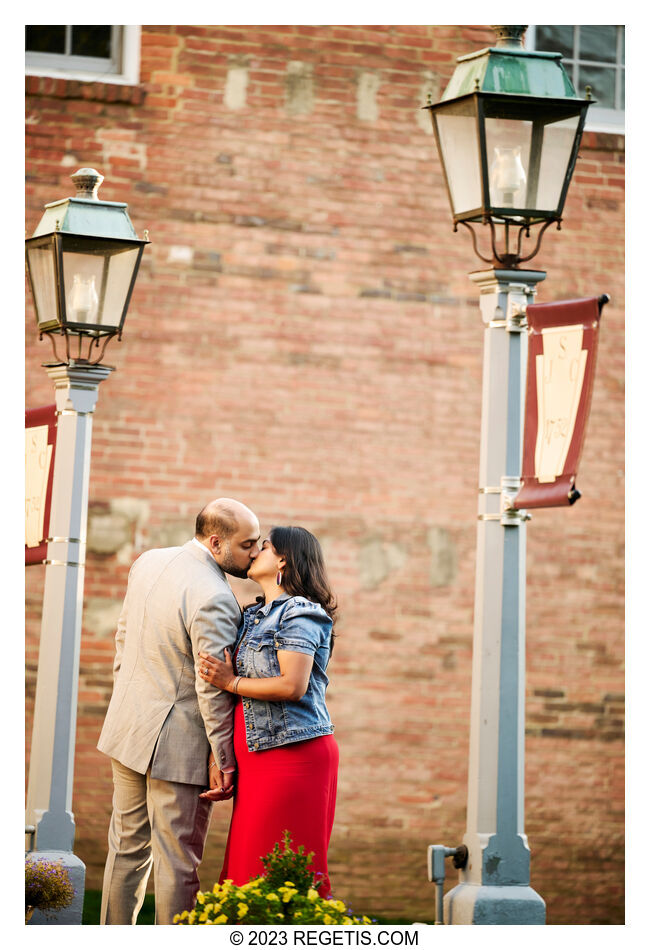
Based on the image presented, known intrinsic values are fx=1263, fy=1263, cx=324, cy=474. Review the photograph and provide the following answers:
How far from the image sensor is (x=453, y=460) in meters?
7.24

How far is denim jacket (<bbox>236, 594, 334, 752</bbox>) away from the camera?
162 inches

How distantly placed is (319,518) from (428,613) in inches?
32.6

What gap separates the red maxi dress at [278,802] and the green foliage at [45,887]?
918mm

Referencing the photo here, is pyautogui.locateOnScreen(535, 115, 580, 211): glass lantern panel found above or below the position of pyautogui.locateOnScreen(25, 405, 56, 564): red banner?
above

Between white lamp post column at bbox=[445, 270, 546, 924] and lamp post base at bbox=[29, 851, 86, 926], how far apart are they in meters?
1.61

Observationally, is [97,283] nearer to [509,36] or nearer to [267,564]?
[267,564]

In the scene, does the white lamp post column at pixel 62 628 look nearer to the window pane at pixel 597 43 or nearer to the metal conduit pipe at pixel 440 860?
the metal conduit pipe at pixel 440 860

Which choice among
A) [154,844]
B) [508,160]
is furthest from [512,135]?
[154,844]

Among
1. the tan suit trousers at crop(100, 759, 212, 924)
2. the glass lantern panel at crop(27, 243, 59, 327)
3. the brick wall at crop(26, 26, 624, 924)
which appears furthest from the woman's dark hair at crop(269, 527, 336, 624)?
the brick wall at crop(26, 26, 624, 924)

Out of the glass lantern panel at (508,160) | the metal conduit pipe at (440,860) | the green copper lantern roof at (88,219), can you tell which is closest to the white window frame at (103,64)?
the green copper lantern roof at (88,219)

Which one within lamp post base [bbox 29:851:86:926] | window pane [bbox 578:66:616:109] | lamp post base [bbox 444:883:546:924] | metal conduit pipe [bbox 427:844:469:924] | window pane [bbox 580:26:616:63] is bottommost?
lamp post base [bbox 29:851:86:926]

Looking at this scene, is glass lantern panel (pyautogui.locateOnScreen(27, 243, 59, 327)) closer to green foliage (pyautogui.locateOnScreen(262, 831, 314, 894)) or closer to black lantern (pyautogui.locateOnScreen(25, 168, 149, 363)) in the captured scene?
black lantern (pyautogui.locateOnScreen(25, 168, 149, 363))

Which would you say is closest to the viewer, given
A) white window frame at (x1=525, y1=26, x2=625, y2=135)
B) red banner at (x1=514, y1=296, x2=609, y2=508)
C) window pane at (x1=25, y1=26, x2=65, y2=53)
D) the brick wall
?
red banner at (x1=514, y1=296, x2=609, y2=508)

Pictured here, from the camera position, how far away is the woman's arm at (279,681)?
4.05 metres
